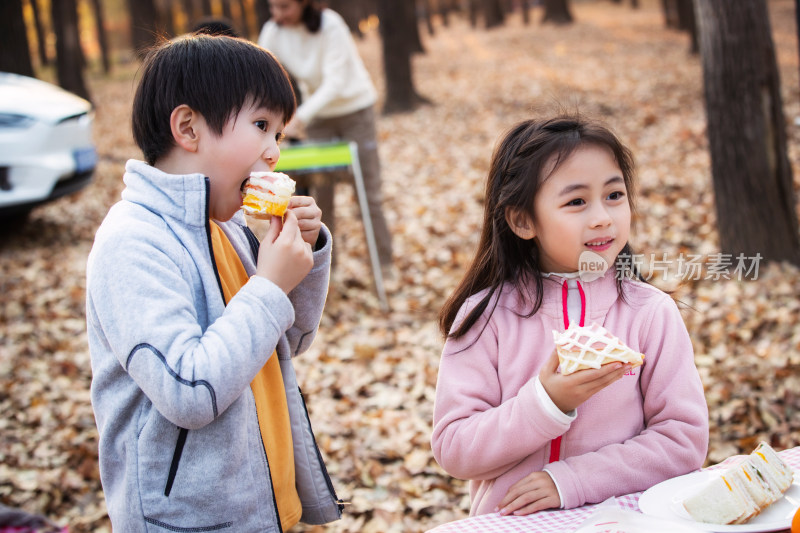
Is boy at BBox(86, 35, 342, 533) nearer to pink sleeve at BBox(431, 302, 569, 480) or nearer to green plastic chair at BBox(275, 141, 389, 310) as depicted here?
pink sleeve at BBox(431, 302, 569, 480)

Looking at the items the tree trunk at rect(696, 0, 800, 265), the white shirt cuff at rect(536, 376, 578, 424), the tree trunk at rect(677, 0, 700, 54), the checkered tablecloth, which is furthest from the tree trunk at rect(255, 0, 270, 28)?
the tree trunk at rect(677, 0, 700, 54)

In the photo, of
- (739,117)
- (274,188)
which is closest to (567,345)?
(274,188)

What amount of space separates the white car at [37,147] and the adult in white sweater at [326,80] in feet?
8.76

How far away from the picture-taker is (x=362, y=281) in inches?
260

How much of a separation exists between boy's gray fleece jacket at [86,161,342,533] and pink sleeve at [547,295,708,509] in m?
0.75

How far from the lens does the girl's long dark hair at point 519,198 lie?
1.97 m

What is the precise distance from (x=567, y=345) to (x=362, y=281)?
5.06m

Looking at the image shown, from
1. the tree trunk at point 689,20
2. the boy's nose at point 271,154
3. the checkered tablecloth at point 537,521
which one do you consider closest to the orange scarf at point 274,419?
the boy's nose at point 271,154

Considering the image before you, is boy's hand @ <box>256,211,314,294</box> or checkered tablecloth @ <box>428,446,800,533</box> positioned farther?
boy's hand @ <box>256,211,314,294</box>

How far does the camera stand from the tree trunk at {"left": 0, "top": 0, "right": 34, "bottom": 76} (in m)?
10.6

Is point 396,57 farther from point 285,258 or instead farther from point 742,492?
point 742,492

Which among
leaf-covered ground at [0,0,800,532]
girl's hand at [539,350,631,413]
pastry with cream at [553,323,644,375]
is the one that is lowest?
leaf-covered ground at [0,0,800,532]

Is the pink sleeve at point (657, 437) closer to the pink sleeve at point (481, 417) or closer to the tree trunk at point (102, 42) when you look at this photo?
the pink sleeve at point (481, 417)

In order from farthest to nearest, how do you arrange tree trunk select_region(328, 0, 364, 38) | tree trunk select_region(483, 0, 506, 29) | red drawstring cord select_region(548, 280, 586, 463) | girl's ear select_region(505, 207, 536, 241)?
tree trunk select_region(328, 0, 364, 38) → tree trunk select_region(483, 0, 506, 29) → girl's ear select_region(505, 207, 536, 241) → red drawstring cord select_region(548, 280, 586, 463)
